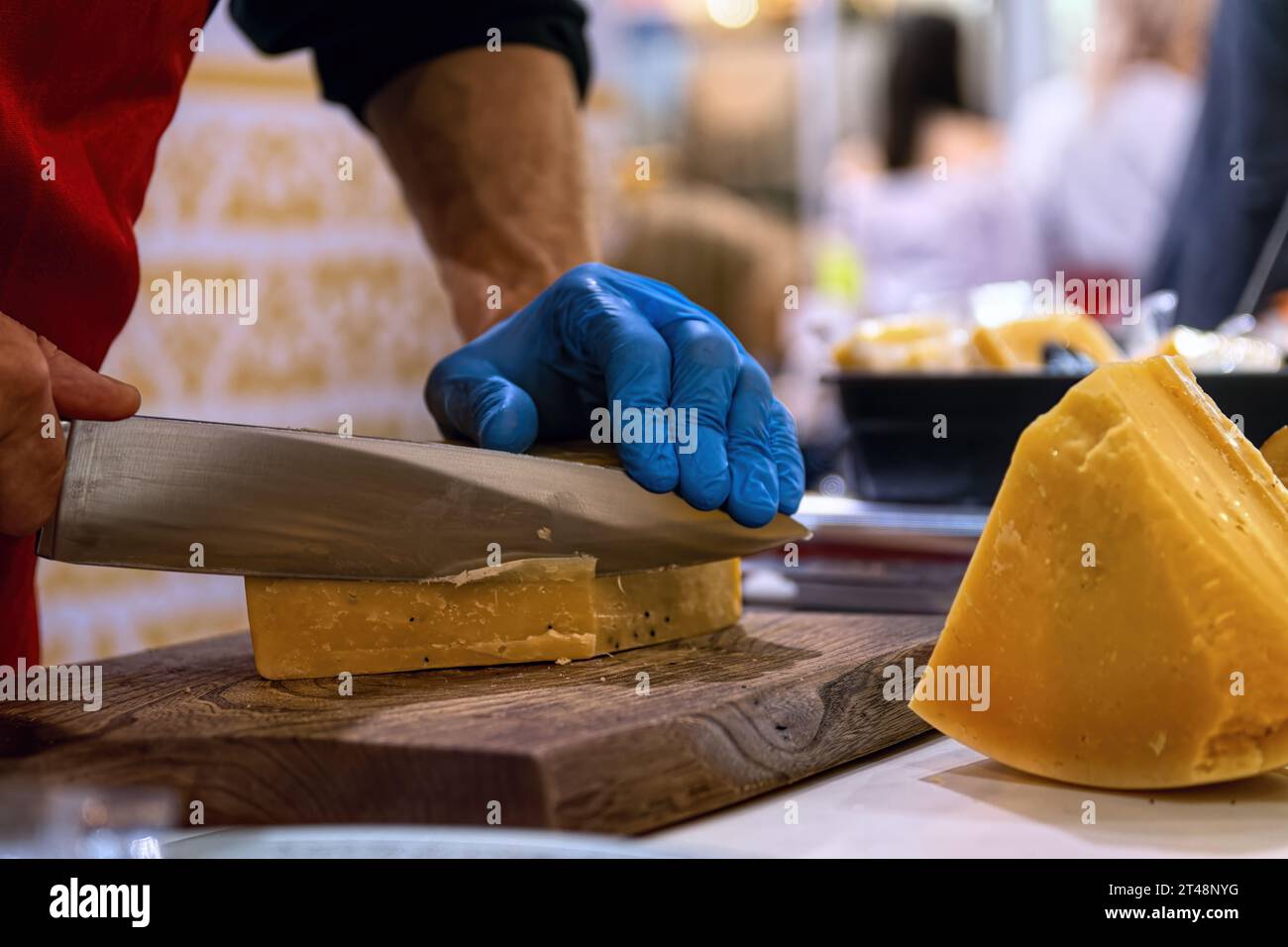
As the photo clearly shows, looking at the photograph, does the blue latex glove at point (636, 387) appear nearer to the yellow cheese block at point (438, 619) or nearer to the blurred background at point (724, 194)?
the yellow cheese block at point (438, 619)

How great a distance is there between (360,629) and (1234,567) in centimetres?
77

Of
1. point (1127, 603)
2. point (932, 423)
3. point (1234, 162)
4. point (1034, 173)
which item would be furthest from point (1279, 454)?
point (1034, 173)

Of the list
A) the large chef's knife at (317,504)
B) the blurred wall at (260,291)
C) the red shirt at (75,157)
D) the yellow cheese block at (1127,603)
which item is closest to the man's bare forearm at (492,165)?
the red shirt at (75,157)

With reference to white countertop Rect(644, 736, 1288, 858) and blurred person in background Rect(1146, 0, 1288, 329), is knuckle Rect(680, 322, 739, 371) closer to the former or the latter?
white countertop Rect(644, 736, 1288, 858)

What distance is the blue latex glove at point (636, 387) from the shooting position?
1.39 meters

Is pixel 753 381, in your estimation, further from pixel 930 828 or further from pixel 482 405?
pixel 930 828

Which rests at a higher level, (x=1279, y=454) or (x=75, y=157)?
(x=75, y=157)

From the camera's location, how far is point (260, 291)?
10.9ft

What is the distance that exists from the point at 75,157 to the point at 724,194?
5.91 meters

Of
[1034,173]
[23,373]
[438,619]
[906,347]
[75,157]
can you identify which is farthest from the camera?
[1034,173]

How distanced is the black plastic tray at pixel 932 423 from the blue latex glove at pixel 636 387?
41cm

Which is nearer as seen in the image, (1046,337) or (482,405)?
(482,405)
